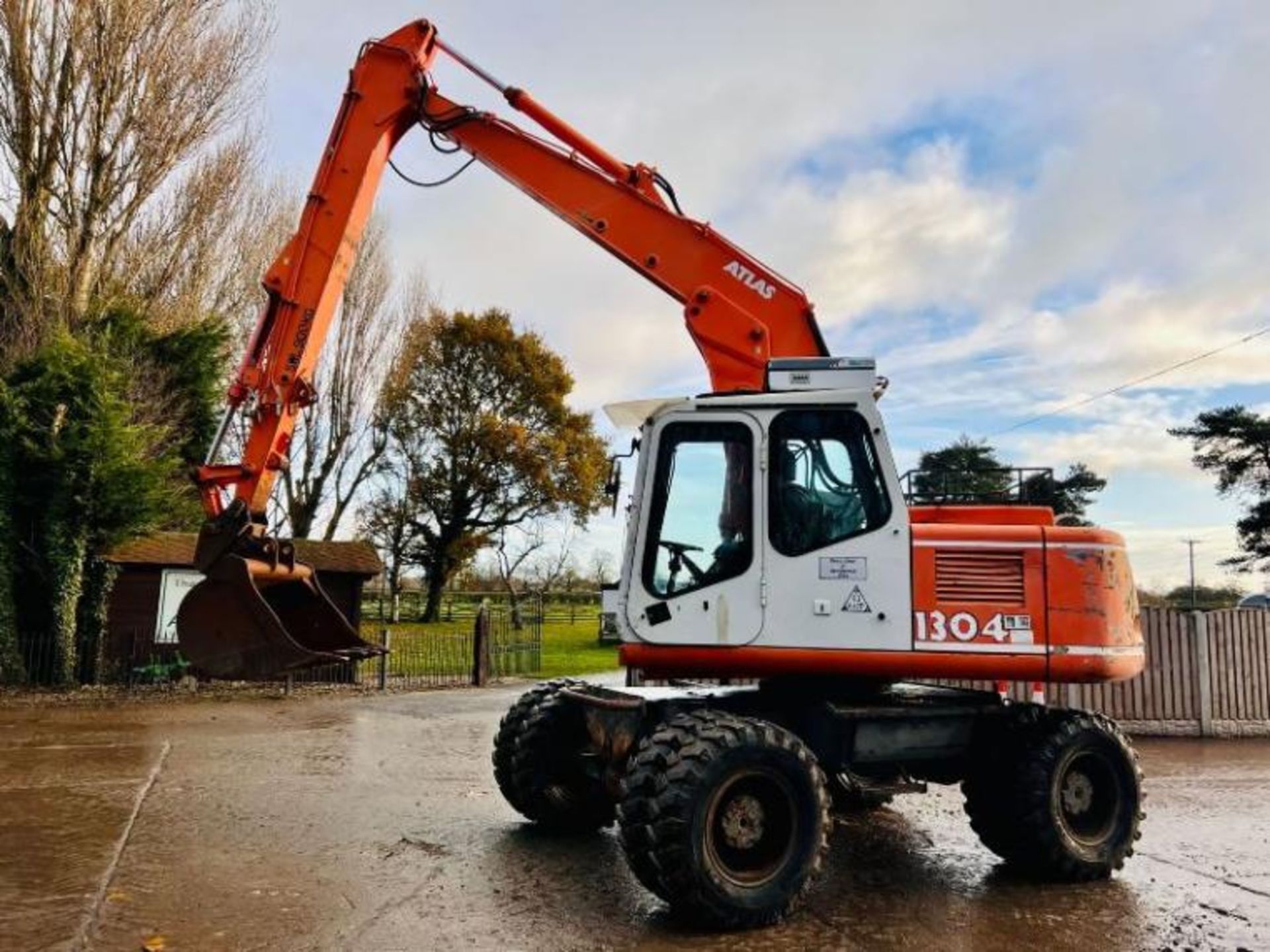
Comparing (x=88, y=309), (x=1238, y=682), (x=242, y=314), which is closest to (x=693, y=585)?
(x=1238, y=682)

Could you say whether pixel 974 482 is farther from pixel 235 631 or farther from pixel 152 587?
pixel 152 587

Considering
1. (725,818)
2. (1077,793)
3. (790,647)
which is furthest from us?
(1077,793)

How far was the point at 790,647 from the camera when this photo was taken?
530 cm

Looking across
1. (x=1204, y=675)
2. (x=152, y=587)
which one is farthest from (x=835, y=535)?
(x=152, y=587)

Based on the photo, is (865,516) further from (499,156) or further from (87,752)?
(87,752)

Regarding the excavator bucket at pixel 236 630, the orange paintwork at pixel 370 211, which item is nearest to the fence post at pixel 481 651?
the orange paintwork at pixel 370 211

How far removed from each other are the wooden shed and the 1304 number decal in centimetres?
1379

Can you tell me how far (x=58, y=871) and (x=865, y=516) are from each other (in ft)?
16.6

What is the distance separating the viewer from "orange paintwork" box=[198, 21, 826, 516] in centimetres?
673

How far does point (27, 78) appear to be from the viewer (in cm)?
1784

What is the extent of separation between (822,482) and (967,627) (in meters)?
1.17

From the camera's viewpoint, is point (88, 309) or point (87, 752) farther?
point (88, 309)

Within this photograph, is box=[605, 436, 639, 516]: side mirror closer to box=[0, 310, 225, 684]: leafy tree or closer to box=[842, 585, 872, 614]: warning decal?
box=[842, 585, 872, 614]: warning decal

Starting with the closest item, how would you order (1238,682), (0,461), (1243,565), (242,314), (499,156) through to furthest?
(499,156)
(1238,682)
(0,461)
(242,314)
(1243,565)
